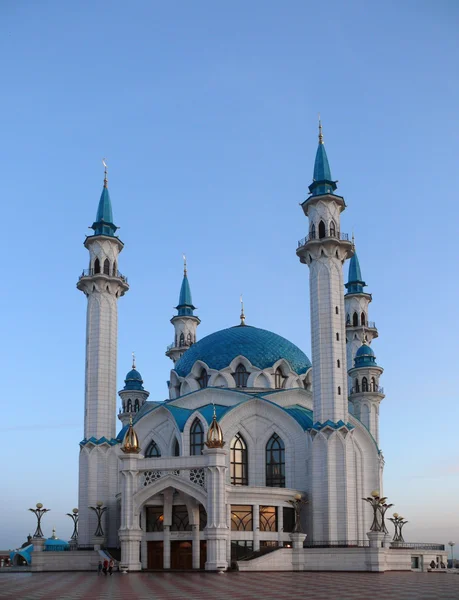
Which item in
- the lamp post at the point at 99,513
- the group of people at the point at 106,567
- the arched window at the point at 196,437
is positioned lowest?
the group of people at the point at 106,567

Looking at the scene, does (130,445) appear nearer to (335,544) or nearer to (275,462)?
(275,462)

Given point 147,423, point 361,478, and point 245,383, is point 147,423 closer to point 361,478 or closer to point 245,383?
point 245,383

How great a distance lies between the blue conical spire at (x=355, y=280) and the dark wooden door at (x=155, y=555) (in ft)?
95.3

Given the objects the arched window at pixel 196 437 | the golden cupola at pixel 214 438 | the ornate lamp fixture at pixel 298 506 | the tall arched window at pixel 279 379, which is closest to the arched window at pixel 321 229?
the tall arched window at pixel 279 379

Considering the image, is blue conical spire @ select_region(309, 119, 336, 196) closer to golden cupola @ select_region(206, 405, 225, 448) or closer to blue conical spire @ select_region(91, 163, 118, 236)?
blue conical spire @ select_region(91, 163, 118, 236)

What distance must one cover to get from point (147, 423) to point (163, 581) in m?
20.8

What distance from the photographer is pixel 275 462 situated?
49938 millimetres

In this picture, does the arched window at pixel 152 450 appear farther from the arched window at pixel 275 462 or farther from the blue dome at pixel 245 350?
the arched window at pixel 275 462

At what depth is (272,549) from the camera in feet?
143

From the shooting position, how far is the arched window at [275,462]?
162ft

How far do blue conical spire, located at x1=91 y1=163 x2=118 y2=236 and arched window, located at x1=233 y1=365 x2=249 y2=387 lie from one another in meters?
13.5

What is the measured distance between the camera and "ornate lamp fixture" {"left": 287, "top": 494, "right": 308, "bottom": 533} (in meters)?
43.5

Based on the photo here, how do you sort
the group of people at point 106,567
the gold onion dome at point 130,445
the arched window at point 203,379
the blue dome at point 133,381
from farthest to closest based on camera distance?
the blue dome at point 133,381
the arched window at point 203,379
the gold onion dome at point 130,445
the group of people at point 106,567

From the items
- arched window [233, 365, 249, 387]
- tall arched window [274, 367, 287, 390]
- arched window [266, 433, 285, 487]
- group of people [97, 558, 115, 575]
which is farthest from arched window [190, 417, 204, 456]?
group of people [97, 558, 115, 575]
